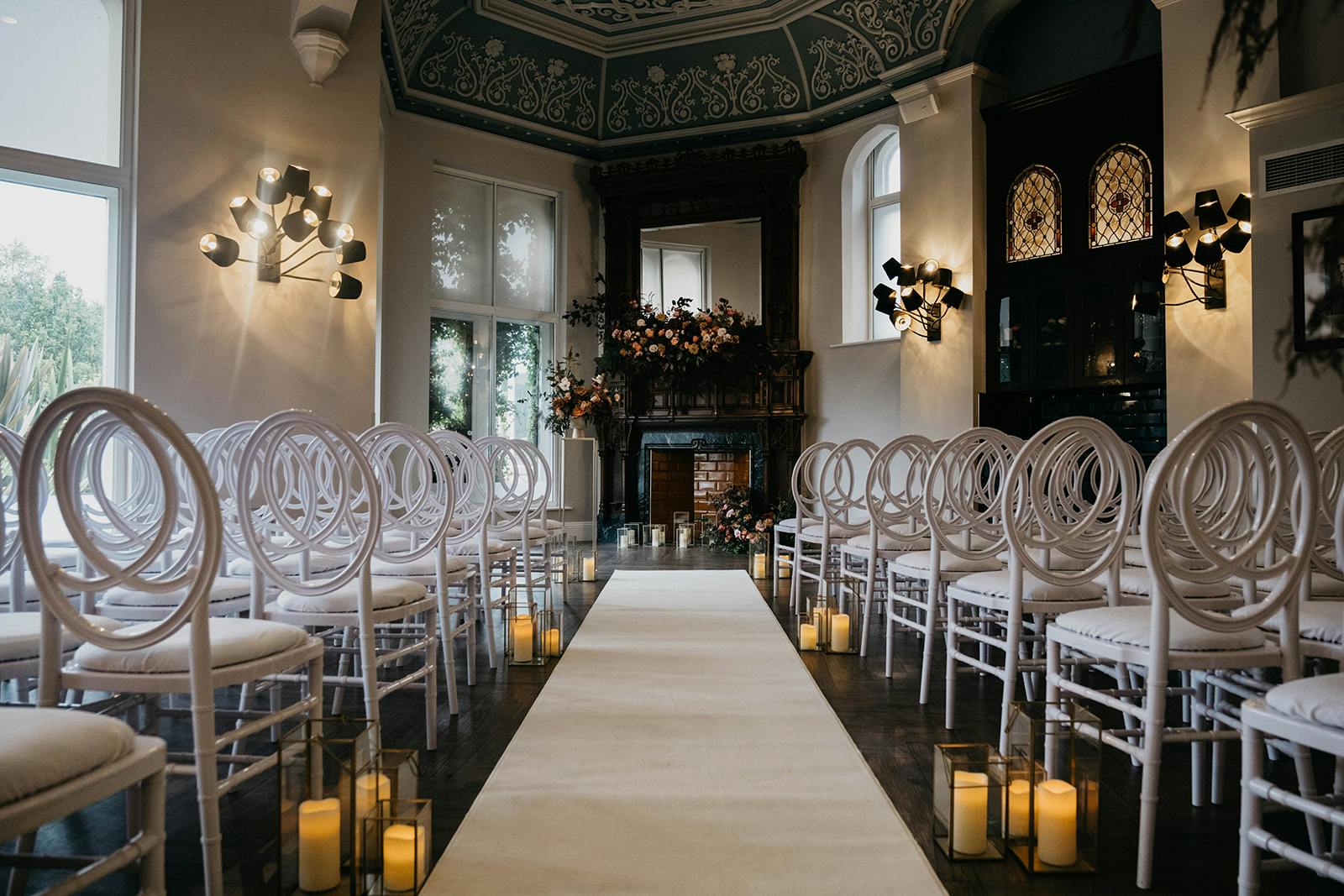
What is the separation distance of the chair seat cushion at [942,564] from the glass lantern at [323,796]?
7.07 ft

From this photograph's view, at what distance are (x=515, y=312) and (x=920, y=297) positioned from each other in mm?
4107

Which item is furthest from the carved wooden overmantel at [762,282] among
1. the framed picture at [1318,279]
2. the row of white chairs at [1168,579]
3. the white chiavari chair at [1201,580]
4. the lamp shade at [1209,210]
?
the white chiavari chair at [1201,580]

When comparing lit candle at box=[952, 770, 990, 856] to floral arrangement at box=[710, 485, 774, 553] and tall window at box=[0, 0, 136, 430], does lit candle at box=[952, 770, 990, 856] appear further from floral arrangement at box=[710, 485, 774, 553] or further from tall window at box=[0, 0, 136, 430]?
floral arrangement at box=[710, 485, 774, 553]

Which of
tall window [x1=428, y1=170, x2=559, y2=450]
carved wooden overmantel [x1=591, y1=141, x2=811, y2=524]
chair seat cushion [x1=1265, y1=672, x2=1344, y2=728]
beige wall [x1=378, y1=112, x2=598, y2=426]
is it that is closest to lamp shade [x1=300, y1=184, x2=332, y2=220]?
beige wall [x1=378, y1=112, x2=598, y2=426]

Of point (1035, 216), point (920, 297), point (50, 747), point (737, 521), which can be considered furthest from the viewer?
point (737, 521)

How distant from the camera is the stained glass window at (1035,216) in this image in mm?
7098

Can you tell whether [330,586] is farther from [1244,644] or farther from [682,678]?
[1244,644]

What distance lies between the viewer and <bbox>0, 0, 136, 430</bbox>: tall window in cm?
508

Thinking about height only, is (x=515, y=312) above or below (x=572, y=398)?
above

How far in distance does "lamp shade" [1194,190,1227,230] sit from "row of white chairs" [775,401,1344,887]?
290 centimetres

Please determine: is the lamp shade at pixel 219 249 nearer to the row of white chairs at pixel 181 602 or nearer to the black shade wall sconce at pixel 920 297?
the row of white chairs at pixel 181 602

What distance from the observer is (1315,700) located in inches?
57.6

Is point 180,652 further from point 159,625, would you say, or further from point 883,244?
point 883,244

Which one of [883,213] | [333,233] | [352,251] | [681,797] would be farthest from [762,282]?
[681,797]
